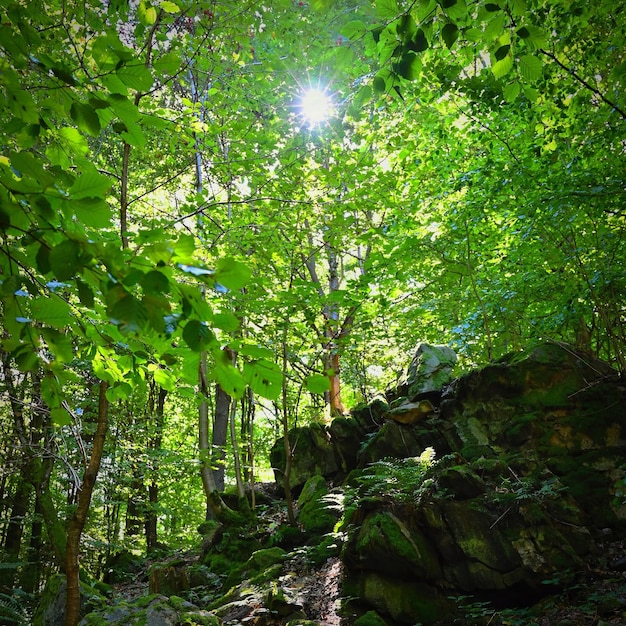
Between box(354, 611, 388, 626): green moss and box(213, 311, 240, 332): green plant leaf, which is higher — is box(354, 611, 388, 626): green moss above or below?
below

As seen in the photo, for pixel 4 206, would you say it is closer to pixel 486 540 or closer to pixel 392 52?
pixel 392 52

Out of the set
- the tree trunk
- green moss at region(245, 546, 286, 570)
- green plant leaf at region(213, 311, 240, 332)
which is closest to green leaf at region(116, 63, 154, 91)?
green plant leaf at region(213, 311, 240, 332)

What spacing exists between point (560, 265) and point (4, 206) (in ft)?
22.0

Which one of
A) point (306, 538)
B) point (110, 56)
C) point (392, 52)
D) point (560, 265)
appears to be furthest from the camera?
point (306, 538)

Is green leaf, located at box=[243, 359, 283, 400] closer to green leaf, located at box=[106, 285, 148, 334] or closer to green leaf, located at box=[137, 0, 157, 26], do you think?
green leaf, located at box=[106, 285, 148, 334]

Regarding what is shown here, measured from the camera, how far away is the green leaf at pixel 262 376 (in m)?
1.29

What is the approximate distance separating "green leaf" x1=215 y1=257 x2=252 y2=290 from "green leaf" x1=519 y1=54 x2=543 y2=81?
66.4 inches

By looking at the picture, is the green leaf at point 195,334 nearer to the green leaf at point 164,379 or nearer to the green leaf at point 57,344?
the green leaf at point 57,344

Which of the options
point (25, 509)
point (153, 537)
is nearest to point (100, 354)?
point (25, 509)

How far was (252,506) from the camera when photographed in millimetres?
8914

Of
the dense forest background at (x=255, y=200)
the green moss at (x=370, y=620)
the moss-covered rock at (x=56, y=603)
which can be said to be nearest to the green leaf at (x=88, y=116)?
the dense forest background at (x=255, y=200)

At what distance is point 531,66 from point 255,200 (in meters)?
2.46

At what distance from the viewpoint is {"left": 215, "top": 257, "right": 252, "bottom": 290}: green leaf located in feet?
3.42

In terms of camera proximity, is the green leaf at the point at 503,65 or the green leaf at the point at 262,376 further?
the green leaf at the point at 503,65
